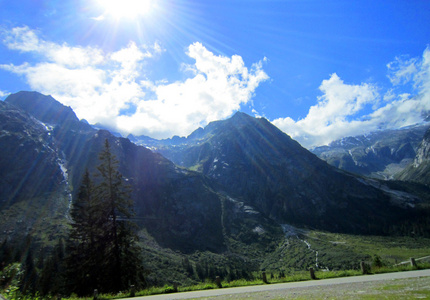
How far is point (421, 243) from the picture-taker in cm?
15912

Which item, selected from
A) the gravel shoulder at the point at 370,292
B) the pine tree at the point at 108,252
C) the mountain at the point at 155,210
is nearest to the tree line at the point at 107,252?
the pine tree at the point at 108,252

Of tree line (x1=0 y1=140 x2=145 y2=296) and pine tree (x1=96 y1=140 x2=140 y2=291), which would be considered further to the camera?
pine tree (x1=96 y1=140 x2=140 y2=291)

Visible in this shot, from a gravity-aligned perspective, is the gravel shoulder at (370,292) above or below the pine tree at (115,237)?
below

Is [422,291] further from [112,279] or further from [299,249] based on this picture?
→ [299,249]

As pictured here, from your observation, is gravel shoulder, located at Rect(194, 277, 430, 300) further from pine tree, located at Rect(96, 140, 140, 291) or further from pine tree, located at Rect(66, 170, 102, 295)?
pine tree, located at Rect(66, 170, 102, 295)

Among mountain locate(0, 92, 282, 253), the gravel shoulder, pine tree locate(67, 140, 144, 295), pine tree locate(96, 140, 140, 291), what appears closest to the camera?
the gravel shoulder

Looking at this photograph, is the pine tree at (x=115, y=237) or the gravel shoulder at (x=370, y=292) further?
the pine tree at (x=115, y=237)

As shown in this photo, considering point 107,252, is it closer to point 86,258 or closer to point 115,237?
point 115,237

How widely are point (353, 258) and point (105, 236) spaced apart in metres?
130

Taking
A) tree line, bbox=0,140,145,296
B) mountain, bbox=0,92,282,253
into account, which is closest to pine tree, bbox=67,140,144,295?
tree line, bbox=0,140,145,296

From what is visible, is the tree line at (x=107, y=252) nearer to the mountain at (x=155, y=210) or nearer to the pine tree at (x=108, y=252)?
the pine tree at (x=108, y=252)

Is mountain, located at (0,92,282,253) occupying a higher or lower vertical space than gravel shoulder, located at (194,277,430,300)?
higher

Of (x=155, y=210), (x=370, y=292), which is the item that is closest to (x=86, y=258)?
(x=370, y=292)

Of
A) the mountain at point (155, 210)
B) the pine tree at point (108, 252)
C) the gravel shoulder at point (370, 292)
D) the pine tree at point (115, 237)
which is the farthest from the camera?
the mountain at point (155, 210)
